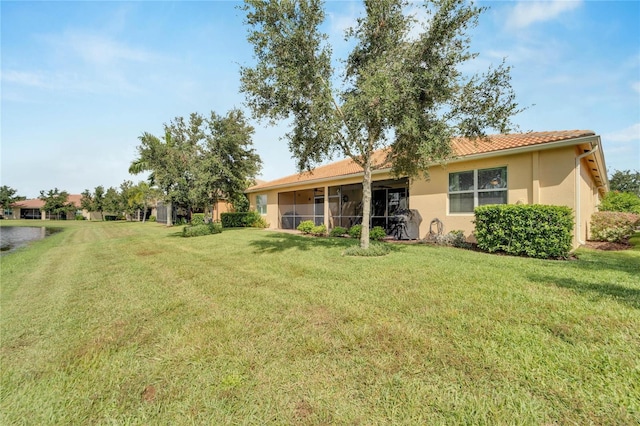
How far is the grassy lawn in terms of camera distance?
6.72ft

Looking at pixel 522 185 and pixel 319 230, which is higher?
pixel 522 185

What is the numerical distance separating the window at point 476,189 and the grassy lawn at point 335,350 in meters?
4.32

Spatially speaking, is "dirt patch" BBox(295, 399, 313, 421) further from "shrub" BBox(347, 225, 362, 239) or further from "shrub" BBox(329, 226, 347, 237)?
"shrub" BBox(329, 226, 347, 237)

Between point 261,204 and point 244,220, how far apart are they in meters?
1.85

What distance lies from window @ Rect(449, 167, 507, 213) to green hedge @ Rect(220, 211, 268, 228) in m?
13.6

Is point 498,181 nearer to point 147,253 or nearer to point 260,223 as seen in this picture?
point 147,253

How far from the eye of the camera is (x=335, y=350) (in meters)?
2.80

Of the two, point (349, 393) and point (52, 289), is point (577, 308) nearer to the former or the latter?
point (349, 393)

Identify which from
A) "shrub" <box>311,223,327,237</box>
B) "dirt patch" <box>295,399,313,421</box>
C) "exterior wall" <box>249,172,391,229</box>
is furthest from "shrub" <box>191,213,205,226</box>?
"dirt patch" <box>295,399,313,421</box>

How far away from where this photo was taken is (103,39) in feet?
28.8

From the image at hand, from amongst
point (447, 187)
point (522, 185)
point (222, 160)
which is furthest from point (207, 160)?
point (522, 185)

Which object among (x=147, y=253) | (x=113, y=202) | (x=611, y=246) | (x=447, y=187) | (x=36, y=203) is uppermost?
(x=36, y=203)

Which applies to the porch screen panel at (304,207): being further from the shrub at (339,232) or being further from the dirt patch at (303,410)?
the dirt patch at (303,410)

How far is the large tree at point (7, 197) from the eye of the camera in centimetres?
5509
